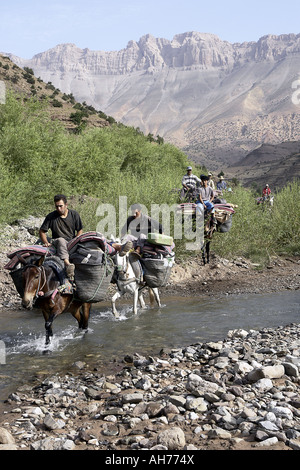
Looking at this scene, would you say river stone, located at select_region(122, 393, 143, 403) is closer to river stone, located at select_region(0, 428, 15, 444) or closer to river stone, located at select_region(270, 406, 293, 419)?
river stone, located at select_region(0, 428, 15, 444)

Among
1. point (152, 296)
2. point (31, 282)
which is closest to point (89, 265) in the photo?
point (31, 282)

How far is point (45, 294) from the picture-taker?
8.66 m

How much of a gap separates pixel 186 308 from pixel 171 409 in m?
7.52

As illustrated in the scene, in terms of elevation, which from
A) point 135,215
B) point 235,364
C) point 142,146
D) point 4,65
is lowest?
point 235,364

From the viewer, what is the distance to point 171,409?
18.3 feet

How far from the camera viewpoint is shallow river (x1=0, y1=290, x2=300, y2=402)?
27.6 feet

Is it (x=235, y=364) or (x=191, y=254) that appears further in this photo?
(x=191, y=254)

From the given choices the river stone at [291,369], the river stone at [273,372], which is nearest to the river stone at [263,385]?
the river stone at [273,372]

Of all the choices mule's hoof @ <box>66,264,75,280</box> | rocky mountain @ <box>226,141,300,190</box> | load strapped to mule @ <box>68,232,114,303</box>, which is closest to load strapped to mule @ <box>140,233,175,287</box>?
load strapped to mule @ <box>68,232,114,303</box>

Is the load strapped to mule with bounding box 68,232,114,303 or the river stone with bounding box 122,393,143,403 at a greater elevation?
the load strapped to mule with bounding box 68,232,114,303

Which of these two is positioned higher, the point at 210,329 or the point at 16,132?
the point at 16,132

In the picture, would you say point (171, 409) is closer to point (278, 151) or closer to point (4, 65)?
point (4, 65)

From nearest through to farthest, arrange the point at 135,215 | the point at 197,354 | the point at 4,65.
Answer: the point at 197,354 → the point at 135,215 → the point at 4,65

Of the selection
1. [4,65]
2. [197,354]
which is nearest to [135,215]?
[197,354]
